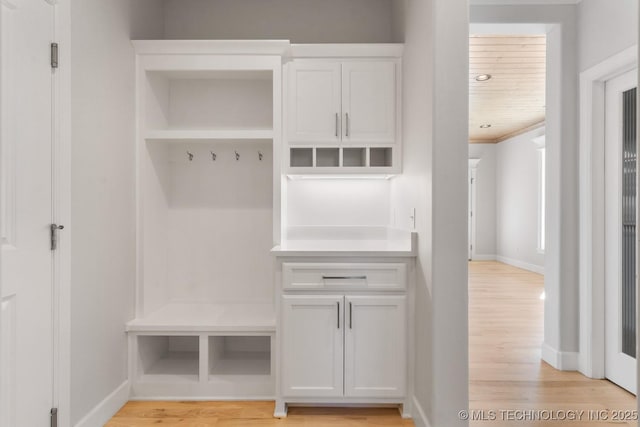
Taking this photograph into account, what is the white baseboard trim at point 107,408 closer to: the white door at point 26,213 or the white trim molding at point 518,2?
the white door at point 26,213

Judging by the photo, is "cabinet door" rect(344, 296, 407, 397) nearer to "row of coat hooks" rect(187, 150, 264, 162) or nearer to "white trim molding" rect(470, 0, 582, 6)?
"row of coat hooks" rect(187, 150, 264, 162)

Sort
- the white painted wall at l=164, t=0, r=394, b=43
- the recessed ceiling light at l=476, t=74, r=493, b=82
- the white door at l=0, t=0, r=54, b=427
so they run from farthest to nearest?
the recessed ceiling light at l=476, t=74, r=493, b=82, the white painted wall at l=164, t=0, r=394, b=43, the white door at l=0, t=0, r=54, b=427

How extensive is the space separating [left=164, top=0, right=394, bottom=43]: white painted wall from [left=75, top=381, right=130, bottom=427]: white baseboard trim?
247 centimetres

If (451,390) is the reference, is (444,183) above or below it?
above

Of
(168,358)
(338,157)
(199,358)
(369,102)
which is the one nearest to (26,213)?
(199,358)

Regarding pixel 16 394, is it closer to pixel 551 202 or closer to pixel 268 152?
pixel 268 152

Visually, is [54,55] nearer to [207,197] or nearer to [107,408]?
[207,197]

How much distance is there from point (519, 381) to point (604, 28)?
2402mm

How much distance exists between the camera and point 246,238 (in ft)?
10.2

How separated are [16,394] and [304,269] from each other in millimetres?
1377

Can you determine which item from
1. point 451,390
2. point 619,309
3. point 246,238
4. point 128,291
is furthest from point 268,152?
point 619,309

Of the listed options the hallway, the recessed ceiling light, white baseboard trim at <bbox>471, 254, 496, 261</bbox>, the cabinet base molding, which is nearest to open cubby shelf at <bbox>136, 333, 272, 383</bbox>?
the cabinet base molding

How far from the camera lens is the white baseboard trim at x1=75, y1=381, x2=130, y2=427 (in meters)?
2.10

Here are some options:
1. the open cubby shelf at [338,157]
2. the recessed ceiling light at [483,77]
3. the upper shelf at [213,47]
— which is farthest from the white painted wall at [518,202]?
the upper shelf at [213,47]
